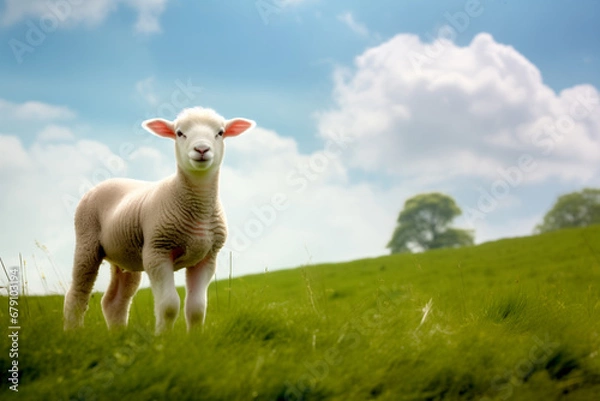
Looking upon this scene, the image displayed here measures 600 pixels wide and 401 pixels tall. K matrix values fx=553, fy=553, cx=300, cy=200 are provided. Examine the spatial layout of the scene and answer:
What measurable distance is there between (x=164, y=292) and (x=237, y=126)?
1631 millimetres

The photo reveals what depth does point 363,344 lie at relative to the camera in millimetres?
4312

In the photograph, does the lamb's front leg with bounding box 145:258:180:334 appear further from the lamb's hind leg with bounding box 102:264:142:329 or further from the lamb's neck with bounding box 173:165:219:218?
the lamb's hind leg with bounding box 102:264:142:329

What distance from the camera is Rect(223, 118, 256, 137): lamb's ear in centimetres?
509

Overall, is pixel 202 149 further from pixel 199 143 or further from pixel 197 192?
pixel 197 192

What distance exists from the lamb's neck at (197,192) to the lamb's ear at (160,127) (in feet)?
1.33

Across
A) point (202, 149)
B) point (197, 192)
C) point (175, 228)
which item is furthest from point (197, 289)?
point (202, 149)

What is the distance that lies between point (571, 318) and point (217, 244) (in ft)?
11.3

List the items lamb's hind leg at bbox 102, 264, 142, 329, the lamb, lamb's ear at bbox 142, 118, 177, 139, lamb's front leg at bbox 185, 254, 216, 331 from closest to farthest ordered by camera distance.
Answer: the lamb, lamb's front leg at bbox 185, 254, 216, 331, lamb's ear at bbox 142, 118, 177, 139, lamb's hind leg at bbox 102, 264, 142, 329

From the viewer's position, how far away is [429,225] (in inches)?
1740

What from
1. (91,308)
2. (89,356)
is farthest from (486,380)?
(91,308)

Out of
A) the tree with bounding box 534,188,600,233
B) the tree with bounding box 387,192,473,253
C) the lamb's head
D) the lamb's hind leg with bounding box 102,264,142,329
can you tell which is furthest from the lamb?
the tree with bounding box 534,188,600,233

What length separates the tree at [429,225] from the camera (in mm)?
43438

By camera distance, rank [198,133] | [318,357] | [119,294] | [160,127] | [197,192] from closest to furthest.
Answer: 1. [318,357]
2. [198,133]
3. [197,192]
4. [160,127]
5. [119,294]

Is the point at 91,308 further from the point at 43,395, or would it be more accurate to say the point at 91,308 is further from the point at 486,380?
the point at 486,380
